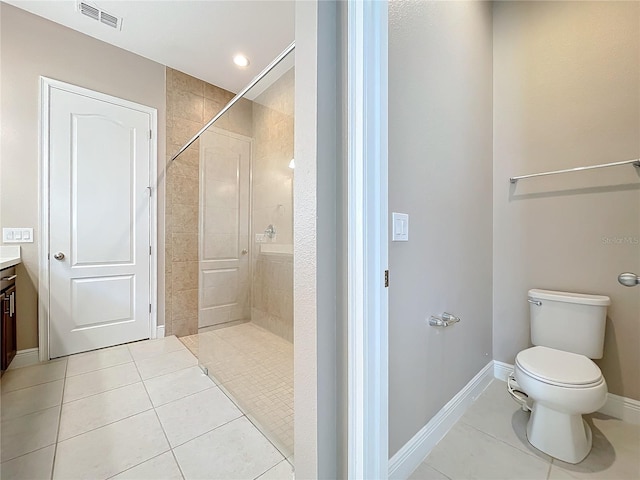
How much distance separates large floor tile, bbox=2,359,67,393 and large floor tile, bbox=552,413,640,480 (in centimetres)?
307

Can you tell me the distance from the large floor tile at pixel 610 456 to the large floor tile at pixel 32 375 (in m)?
3.07

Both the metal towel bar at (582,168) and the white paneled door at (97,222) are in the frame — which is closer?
the metal towel bar at (582,168)

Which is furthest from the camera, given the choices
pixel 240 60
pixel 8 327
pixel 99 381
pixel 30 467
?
pixel 240 60

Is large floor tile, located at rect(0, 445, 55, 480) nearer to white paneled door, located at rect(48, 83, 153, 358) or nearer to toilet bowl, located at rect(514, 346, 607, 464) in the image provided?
white paneled door, located at rect(48, 83, 153, 358)

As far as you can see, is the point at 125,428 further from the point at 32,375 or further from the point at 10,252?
the point at 10,252

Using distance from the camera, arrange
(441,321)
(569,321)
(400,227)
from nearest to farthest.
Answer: (400,227) < (441,321) < (569,321)

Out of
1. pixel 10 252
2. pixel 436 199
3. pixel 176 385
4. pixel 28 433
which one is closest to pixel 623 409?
pixel 436 199

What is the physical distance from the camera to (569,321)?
1.56m

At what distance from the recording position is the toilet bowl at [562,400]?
1.19m

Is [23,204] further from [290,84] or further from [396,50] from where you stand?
[396,50]

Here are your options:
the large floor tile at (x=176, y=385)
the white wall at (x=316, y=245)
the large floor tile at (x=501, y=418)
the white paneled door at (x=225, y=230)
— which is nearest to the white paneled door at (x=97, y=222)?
the white paneled door at (x=225, y=230)

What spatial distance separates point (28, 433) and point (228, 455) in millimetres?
1076

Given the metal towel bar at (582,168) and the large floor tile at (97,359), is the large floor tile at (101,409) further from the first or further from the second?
the metal towel bar at (582,168)

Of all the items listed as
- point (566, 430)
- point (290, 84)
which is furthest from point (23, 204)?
point (566, 430)
